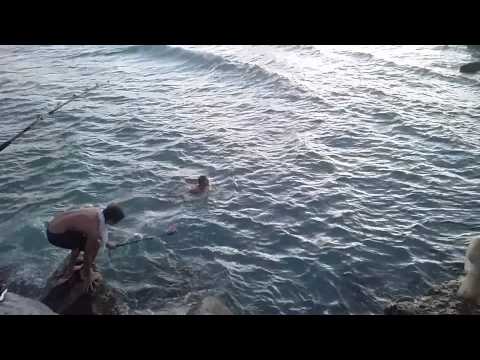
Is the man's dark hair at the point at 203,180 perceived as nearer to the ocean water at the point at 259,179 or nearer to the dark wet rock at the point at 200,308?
the ocean water at the point at 259,179

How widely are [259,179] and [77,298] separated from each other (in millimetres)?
6021

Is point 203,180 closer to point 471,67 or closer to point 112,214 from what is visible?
point 112,214

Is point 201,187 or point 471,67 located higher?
point 471,67

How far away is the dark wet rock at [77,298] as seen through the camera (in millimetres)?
6234

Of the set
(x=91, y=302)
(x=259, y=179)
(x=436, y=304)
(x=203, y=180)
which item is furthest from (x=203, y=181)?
(x=436, y=304)

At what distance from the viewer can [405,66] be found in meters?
20.9

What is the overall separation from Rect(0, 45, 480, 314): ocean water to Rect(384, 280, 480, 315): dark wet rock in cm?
23

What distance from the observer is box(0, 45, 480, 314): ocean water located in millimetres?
7504

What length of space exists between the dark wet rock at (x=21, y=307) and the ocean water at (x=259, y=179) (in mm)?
1255

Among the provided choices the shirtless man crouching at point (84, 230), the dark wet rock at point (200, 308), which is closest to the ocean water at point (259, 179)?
the dark wet rock at point (200, 308)

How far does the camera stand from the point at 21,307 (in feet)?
18.0

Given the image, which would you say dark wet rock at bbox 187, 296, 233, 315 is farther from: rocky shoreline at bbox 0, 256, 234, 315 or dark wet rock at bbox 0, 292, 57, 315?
dark wet rock at bbox 0, 292, 57, 315

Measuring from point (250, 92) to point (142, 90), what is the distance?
5.17m
